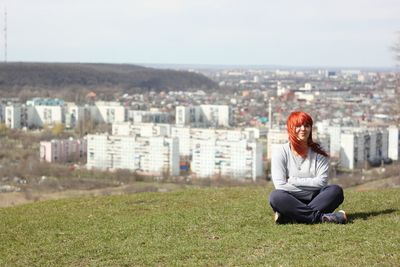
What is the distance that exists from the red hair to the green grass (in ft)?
2.25

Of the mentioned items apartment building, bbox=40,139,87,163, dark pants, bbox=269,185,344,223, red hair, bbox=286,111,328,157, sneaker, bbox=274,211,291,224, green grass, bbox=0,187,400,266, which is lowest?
apartment building, bbox=40,139,87,163

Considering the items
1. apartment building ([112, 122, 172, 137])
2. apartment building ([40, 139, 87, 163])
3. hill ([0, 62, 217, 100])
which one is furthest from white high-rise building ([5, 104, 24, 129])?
hill ([0, 62, 217, 100])

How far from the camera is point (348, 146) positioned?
166 feet

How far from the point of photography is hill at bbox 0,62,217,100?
99.4m

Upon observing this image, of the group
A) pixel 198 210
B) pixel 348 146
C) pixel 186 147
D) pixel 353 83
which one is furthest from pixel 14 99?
pixel 198 210

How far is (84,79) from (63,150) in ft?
200

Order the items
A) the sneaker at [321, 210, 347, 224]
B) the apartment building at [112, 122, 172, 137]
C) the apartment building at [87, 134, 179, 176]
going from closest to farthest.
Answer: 1. the sneaker at [321, 210, 347, 224]
2. the apartment building at [87, 134, 179, 176]
3. the apartment building at [112, 122, 172, 137]

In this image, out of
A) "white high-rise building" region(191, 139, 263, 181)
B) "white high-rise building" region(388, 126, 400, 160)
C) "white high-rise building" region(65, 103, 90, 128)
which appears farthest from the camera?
"white high-rise building" region(65, 103, 90, 128)

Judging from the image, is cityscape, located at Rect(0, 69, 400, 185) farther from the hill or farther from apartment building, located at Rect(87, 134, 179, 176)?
the hill

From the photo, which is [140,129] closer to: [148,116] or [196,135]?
[196,135]

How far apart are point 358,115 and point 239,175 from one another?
1483 inches

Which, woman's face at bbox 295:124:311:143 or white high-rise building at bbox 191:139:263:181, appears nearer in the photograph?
woman's face at bbox 295:124:311:143

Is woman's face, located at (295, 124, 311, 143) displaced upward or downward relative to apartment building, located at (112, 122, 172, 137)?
upward

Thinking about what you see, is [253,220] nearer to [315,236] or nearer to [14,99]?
[315,236]
